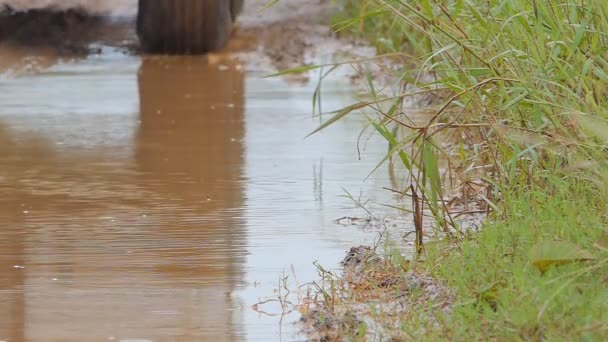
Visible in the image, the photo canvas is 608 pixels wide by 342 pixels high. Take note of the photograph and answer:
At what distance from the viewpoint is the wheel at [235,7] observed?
10500 millimetres

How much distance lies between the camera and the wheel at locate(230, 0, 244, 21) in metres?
10.5

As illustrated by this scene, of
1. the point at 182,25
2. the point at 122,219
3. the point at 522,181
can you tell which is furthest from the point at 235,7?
the point at 522,181

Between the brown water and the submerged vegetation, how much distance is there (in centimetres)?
41

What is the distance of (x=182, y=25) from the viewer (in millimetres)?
10031

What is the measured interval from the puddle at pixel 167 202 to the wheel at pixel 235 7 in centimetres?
165

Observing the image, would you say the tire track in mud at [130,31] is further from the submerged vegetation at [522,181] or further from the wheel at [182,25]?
the submerged vegetation at [522,181]

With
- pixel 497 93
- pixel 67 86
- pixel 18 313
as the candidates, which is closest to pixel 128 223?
pixel 18 313

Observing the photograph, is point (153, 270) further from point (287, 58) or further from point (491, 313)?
point (287, 58)

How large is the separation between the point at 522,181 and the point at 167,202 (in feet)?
5.05

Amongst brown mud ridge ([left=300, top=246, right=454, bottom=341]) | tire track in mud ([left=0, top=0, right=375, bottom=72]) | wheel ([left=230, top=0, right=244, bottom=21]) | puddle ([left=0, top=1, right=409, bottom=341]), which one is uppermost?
wheel ([left=230, top=0, right=244, bottom=21])

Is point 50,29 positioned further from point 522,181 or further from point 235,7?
point 522,181

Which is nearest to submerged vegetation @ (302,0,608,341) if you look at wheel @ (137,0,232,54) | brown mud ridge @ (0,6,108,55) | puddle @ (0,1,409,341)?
puddle @ (0,1,409,341)

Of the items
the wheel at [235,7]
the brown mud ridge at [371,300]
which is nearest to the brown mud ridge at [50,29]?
the wheel at [235,7]

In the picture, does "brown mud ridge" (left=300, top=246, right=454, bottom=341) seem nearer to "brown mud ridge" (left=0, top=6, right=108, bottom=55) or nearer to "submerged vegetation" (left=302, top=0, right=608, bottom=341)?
"submerged vegetation" (left=302, top=0, right=608, bottom=341)
